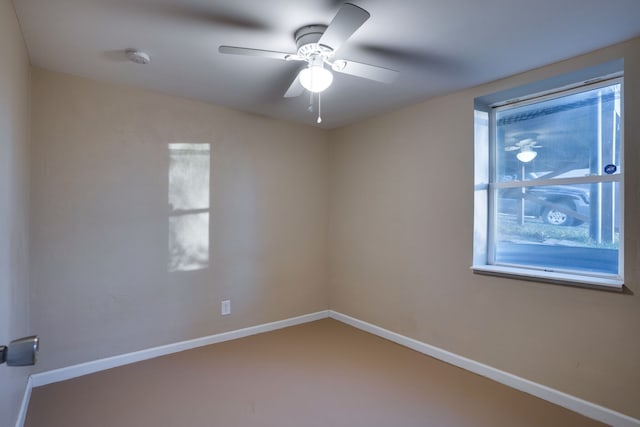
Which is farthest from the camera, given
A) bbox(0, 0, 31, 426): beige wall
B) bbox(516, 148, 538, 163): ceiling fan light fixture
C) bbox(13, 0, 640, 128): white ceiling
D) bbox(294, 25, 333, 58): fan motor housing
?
bbox(516, 148, 538, 163): ceiling fan light fixture

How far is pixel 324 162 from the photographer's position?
4242 mm

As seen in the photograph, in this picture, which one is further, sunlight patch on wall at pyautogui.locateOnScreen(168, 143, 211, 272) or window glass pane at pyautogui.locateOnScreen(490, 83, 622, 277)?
sunlight patch on wall at pyautogui.locateOnScreen(168, 143, 211, 272)

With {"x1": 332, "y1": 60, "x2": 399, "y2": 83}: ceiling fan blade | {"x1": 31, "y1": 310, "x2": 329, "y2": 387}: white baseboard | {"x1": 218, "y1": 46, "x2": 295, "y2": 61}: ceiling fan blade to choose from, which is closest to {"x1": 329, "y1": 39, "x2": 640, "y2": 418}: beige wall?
{"x1": 31, "y1": 310, "x2": 329, "y2": 387}: white baseboard

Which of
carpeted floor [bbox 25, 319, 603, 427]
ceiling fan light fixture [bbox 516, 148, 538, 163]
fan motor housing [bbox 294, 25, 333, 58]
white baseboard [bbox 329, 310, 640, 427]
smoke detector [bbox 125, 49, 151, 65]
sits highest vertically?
smoke detector [bbox 125, 49, 151, 65]

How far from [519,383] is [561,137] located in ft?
5.94

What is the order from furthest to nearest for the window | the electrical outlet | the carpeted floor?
the electrical outlet < the window < the carpeted floor

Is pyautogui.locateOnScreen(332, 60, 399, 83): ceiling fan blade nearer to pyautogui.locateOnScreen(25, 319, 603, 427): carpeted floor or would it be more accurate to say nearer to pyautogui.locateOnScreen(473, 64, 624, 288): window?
pyautogui.locateOnScreen(473, 64, 624, 288): window

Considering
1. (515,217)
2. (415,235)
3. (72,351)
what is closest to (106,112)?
(72,351)

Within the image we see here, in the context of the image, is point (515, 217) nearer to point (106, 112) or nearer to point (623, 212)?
point (623, 212)

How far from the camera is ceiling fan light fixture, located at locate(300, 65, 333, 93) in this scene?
6.39 ft

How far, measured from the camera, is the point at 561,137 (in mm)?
2562

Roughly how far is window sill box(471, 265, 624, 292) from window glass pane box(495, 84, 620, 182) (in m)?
0.70

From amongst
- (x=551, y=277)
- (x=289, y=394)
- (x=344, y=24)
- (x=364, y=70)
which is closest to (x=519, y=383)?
(x=551, y=277)

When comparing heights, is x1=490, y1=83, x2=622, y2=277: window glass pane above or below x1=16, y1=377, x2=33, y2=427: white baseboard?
above
